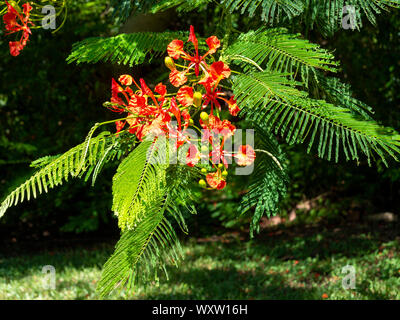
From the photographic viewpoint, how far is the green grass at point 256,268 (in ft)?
13.3

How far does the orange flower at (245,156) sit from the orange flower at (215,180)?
0.17ft

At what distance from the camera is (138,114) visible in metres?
Answer: 0.89

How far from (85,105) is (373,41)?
12.9 ft

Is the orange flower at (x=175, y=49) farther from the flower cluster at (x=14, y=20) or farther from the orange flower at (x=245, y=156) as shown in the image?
the flower cluster at (x=14, y=20)

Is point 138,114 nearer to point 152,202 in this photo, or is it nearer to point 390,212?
point 152,202

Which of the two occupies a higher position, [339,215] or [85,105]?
[85,105]

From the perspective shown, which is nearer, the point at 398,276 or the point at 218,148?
the point at 218,148

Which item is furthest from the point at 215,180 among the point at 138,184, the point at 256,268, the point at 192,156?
the point at 256,268

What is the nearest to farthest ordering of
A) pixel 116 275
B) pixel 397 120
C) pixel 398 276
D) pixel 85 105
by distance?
pixel 116 275, pixel 398 276, pixel 397 120, pixel 85 105

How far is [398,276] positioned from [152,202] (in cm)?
399

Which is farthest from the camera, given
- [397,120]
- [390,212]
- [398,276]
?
[390,212]

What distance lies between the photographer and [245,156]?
2.99ft

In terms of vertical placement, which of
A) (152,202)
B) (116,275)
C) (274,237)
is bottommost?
(274,237)

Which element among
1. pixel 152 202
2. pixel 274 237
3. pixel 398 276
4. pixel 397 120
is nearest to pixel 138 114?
pixel 152 202
